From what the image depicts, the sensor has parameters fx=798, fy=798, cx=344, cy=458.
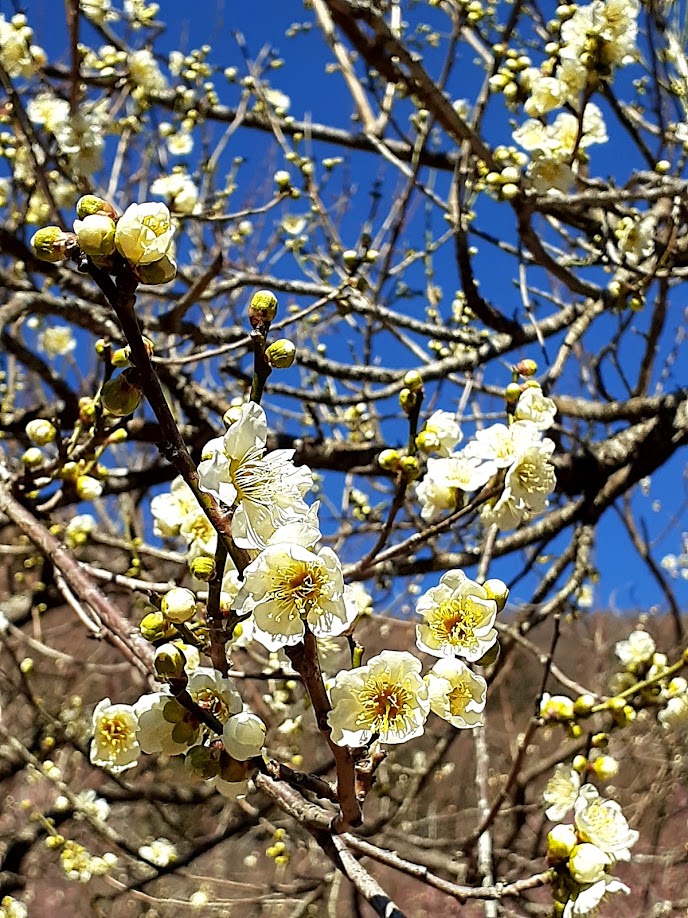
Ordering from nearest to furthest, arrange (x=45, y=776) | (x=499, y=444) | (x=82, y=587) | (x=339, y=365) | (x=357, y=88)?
1. (x=82, y=587)
2. (x=499, y=444)
3. (x=45, y=776)
4. (x=339, y=365)
5. (x=357, y=88)

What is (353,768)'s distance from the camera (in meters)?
0.93

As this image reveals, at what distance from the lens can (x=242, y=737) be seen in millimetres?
859

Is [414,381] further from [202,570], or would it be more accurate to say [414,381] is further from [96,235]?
[96,235]

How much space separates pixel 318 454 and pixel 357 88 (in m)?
1.50

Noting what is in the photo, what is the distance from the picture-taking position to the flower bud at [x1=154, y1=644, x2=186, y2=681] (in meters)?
0.80

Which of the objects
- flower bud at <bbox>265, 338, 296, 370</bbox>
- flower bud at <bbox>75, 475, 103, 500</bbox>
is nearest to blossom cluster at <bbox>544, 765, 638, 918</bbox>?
flower bud at <bbox>265, 338, 296, 370</bbox>

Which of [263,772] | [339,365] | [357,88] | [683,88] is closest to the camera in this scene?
[263,772]

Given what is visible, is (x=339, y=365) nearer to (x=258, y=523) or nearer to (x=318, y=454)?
(x=318, y=454)

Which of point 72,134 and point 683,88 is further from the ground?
point 72,134

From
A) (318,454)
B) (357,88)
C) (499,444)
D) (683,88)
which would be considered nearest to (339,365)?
(318,454)

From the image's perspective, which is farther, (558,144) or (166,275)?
(558,144)

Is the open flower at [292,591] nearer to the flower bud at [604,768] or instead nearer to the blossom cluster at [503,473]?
the blossom cluster at [503,473]

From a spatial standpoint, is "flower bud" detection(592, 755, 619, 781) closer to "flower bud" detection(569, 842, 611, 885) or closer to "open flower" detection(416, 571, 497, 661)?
"flower bud" detection(569, 842, 611, 885)

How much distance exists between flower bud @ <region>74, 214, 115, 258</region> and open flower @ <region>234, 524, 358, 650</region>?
1.14 feet
